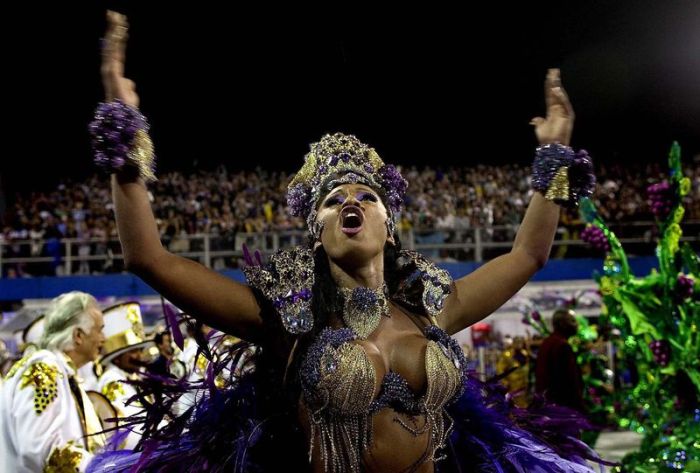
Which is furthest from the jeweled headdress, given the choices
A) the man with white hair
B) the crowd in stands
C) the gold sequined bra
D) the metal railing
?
the crowd in stands

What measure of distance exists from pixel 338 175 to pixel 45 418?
164cm

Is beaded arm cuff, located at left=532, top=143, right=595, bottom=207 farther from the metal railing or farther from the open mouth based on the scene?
the metal railing

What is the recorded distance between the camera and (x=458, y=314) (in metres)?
2.20

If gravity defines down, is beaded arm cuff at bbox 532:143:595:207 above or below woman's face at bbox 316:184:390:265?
above

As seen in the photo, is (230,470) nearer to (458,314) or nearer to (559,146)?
(458,314)

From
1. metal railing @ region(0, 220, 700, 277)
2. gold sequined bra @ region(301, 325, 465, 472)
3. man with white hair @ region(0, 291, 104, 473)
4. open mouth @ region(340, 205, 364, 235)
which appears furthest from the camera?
metal railing @ region(0, 220, 700, 277)

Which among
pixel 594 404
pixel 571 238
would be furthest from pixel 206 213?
pixel 594 404

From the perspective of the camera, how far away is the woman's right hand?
70.0 inches

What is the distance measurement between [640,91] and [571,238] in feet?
32.3

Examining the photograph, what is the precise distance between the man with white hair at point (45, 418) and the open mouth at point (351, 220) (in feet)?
5.34

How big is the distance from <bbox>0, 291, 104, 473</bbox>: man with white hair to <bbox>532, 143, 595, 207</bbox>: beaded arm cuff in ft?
6.55

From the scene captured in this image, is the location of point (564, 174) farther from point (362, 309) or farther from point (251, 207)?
point (251, 207)

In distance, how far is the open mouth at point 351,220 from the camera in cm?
200

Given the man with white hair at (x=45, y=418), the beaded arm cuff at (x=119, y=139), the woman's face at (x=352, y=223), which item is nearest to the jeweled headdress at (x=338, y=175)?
the woman's face at (x=352, y=223)
